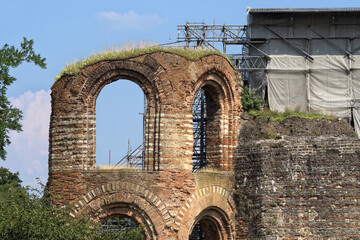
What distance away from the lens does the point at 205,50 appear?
30.2 meters

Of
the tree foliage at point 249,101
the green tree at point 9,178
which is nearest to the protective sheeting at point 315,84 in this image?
the tree foliage at point 249,101

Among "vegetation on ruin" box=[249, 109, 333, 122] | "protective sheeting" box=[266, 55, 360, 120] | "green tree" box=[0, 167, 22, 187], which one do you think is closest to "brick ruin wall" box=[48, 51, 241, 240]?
"vegetation on ruin" box=[249, 109, 333, 122]

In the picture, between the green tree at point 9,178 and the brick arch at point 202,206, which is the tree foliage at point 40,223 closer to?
the brick arch at point 202,206

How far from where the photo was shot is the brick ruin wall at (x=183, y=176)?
1108 inches

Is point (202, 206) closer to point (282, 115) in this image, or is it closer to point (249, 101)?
point (249, 101)

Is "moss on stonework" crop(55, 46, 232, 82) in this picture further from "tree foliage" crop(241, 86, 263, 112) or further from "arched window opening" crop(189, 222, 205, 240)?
"arched window opening" crop(189, 222, 205, 240)

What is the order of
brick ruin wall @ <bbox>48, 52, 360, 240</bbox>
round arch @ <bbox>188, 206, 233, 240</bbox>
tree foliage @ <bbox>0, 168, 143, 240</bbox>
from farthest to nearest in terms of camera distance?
round arch @ <bbox>188, 206, 233, 240</bbox> < brick ruin wall @ <bbox>48, 52, 360, 240</bbox> < tree foliage @ <bbox>0, 168, 143, 240</bbox>

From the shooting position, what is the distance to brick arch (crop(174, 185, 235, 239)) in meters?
28.3

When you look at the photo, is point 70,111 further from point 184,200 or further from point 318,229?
point 318,229

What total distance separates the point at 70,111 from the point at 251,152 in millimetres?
6754

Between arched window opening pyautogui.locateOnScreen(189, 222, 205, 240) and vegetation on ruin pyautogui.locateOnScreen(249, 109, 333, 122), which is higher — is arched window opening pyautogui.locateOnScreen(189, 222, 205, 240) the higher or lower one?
the lower one

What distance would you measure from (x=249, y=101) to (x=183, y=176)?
16.3 ft

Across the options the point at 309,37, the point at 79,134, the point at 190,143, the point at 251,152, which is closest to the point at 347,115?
the point at 309,37

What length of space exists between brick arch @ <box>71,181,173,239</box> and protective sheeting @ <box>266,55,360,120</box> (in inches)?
317
